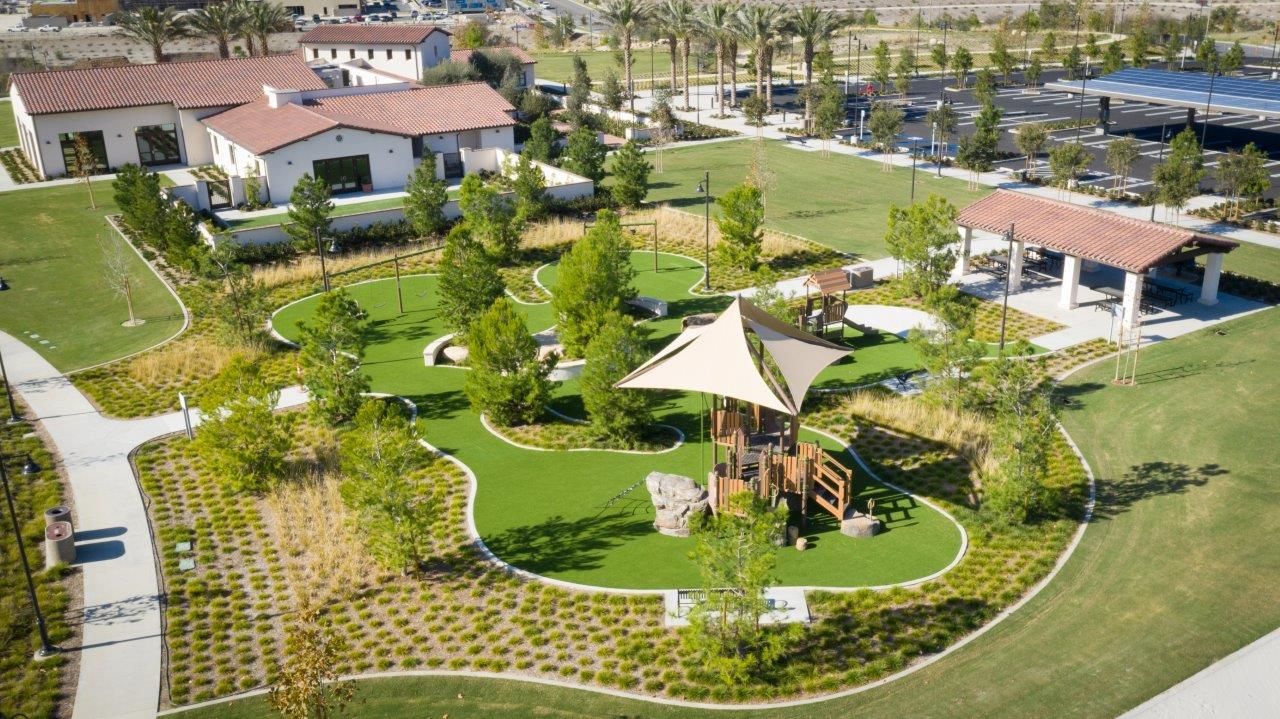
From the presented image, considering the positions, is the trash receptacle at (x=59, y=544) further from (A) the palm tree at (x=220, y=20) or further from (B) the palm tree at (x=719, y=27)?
(A) the palm tree at (x=220, y=20)

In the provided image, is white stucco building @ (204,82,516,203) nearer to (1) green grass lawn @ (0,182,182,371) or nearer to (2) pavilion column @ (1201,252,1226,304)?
(1) green grass lawn @ (0,182,182,371)

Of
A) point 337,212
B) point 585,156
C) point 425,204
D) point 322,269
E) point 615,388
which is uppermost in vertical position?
point 585,156

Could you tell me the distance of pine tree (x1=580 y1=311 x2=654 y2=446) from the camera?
28.9m

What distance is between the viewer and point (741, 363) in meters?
25.8

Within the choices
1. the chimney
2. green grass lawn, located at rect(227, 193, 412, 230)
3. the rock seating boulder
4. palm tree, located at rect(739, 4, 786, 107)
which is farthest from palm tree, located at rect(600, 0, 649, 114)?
the rock seating boulder

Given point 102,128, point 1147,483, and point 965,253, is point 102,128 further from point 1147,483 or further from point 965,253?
point 1147,483

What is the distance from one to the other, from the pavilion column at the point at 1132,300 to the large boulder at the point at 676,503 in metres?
19.0

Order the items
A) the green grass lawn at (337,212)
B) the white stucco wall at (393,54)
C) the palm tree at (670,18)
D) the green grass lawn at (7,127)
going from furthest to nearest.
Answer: the palm tree at (670,18) → the white stucco wall at (393,54) → the green grass lawn at (7,127) → the green grass lawn at (337,212)

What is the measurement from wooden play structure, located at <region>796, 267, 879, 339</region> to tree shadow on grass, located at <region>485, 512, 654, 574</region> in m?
12.8

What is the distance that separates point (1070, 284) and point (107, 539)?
32.0 metres

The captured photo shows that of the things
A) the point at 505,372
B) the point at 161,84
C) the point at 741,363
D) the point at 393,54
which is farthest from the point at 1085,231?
the point at 393,54

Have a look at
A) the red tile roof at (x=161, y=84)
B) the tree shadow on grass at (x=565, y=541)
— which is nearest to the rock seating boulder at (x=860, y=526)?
the tree shadow on grass at (x=565, y=541)

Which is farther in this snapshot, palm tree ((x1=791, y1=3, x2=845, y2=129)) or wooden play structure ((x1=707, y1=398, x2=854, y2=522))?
palm tree ((x1=791, y1=3, x2=845, y2=129))

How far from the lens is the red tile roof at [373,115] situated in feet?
184
